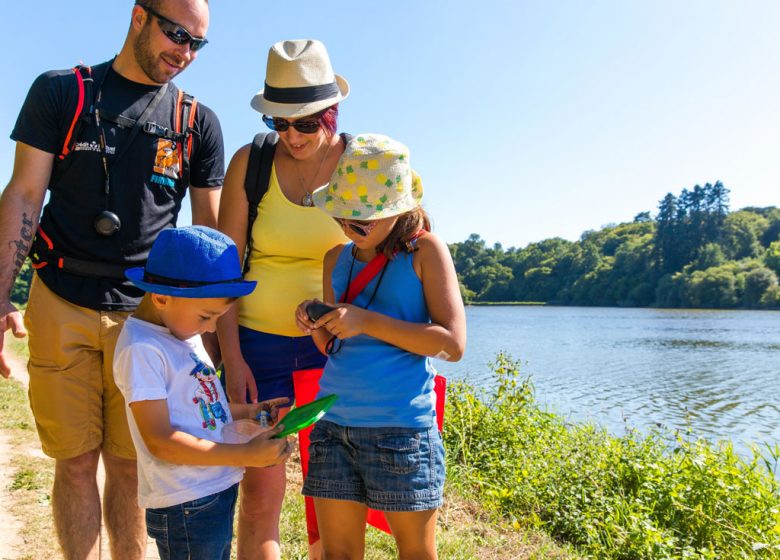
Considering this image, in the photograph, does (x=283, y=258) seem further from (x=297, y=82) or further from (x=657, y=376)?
(x=657, y=376)

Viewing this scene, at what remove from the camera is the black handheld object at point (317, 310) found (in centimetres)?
207

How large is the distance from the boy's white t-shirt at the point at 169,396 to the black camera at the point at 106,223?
19.6 inches

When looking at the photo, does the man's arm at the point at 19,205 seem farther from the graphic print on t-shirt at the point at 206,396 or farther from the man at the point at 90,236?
the graphic print on t-shirt at the point at 206,396

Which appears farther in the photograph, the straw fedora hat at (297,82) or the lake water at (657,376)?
the lake water at (657,376)

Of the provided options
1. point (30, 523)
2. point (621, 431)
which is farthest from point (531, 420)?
point (30, 523)

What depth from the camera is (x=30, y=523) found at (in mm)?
3814

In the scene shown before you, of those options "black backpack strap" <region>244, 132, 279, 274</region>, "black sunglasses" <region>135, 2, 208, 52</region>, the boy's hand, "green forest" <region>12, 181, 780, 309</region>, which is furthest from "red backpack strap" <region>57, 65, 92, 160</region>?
"green forest" <region>12, 181, 780, 309</region>

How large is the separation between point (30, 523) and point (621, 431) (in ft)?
27.5

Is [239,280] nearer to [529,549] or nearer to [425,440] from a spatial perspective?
[425,440]

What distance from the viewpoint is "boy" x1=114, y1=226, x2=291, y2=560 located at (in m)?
1.88

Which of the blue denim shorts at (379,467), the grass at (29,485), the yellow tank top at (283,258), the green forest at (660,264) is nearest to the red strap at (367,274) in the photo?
the yellow tank top at (283,258)

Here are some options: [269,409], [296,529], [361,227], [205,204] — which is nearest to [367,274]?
[361,227]

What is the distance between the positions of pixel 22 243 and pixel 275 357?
3.30 ft

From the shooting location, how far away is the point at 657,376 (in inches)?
679
